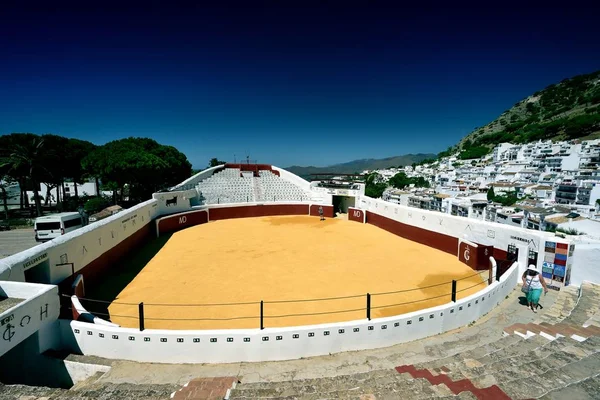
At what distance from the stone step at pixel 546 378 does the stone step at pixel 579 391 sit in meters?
0.07

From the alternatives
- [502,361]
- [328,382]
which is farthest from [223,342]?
[502,361]

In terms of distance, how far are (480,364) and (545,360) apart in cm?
136

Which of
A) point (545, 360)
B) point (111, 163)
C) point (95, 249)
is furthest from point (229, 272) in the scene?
point (111, 163)

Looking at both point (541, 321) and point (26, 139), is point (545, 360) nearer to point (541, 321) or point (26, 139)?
point (541, 321)

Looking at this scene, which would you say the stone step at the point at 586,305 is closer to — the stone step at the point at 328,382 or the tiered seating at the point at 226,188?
the stone step at the point at 328,382

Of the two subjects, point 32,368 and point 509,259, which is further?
point 509,259

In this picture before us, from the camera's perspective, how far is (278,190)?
1368 inches

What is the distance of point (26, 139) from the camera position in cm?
3012

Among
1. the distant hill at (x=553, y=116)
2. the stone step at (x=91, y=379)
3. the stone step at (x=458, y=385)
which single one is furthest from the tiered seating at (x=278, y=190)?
→ the distant hill at (x=553, y=116)

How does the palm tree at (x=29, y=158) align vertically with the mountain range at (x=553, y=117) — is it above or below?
below

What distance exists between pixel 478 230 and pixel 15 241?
28.5 metres

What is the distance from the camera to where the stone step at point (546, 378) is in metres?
5.10

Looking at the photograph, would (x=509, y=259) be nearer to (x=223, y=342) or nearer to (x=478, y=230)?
(x=478, y=230)

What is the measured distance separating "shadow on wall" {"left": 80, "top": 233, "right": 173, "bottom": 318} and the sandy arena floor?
1.14 feet
